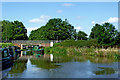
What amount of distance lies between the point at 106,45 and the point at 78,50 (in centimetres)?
548

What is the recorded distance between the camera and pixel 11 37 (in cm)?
7575

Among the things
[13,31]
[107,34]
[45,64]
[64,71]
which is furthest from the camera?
[13,31]

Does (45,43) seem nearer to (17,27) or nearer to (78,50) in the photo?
(17,27)

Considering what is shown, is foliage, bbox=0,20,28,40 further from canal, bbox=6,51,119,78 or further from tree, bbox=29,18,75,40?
canal, bbox=6,51,119,78

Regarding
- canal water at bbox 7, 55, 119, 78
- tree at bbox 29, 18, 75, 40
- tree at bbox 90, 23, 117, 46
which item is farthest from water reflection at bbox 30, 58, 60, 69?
tree at bbox 29, 18, 75, 40

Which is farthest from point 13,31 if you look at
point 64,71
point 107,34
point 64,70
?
point 64,71

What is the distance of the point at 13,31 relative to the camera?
76812 mm

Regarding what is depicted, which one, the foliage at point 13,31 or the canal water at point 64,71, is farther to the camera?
the foliage at point 13,31

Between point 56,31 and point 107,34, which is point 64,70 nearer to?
point 107,34

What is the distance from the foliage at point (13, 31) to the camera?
247 ft

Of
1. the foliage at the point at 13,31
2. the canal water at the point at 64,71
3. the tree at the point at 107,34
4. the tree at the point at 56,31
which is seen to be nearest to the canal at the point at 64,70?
the canal water at the point at 64,71

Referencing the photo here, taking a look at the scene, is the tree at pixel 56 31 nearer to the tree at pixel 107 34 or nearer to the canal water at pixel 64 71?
the tree at pixel 107 34

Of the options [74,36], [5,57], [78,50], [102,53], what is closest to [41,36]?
[74,36]

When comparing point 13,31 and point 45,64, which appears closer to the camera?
point 45,64
